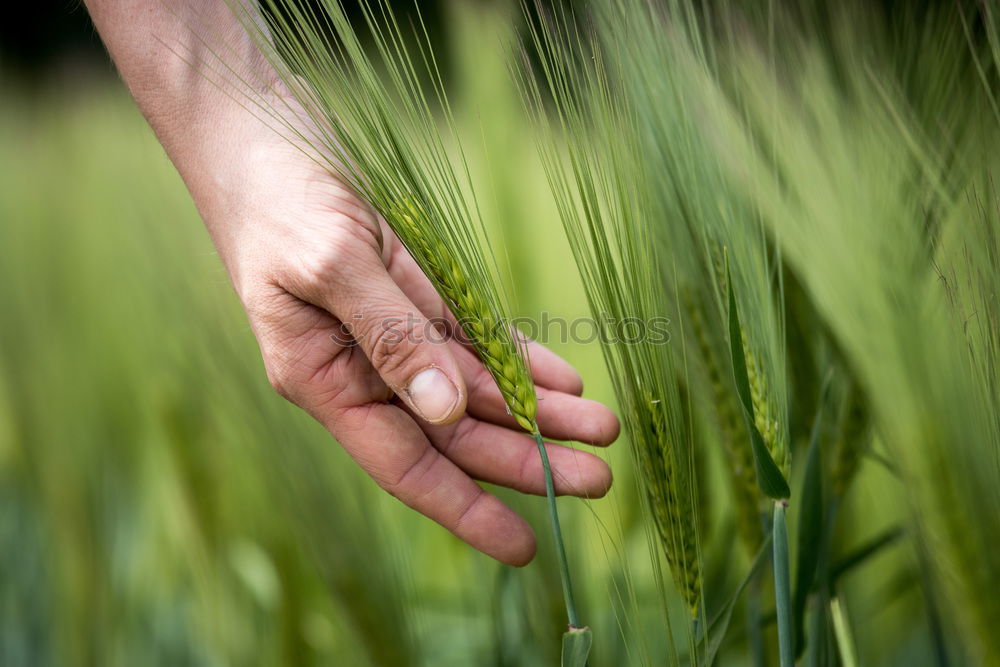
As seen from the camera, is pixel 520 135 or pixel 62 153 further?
pixel 62 153

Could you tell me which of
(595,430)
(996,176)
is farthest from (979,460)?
(595,430)

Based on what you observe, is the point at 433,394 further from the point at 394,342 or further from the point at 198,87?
the point at 198,87

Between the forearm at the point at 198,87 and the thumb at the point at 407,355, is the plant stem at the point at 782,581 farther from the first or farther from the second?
the forearm at the point at 198,87

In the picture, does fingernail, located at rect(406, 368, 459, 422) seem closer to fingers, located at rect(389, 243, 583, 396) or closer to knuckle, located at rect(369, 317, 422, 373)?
knuckle, located at rect(369, 317, 422, 373)

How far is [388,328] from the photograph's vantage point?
515mm

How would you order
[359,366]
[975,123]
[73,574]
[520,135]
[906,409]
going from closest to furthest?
1. [906,409]
2. [975,123]
3. [359,366]
4. [73,574]
5. [520,135]

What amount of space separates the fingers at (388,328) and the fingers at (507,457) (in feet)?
0.27

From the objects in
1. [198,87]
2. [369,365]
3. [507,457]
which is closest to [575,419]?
[507,457]

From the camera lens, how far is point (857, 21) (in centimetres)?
56

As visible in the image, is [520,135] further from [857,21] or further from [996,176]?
[996,176]

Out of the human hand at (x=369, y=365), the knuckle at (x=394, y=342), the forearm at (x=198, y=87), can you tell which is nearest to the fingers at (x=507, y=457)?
the human hand at (x=369, y=365)

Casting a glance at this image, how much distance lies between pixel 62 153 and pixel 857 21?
117cm

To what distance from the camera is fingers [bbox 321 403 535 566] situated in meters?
0.56

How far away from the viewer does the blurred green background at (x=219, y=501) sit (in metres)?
0.64
